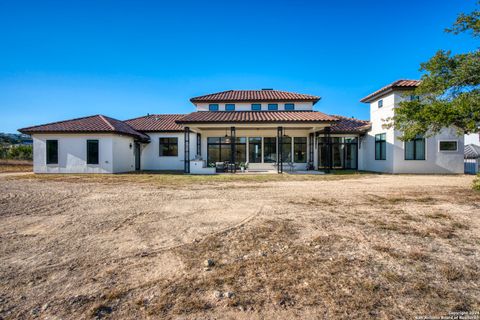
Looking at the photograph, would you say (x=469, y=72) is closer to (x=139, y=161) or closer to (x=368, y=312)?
(x=368, y=312)

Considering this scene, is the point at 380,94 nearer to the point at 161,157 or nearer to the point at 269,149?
the point at 269,149

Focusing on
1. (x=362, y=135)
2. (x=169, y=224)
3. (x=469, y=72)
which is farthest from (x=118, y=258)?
(x=362, y=135)

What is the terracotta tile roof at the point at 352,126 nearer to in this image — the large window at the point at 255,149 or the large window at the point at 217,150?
the large window at the point at 255,149

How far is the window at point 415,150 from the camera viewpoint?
17391 mm

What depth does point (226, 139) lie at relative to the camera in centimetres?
2138

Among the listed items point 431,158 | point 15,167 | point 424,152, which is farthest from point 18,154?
point 431,158

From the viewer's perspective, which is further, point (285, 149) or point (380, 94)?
point (285, 149)

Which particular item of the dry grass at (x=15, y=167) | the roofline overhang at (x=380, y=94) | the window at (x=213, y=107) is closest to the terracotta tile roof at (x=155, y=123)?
the window at (x=213, y=107)

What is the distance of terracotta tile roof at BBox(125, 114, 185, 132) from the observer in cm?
2155

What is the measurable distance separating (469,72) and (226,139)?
15.9 metres

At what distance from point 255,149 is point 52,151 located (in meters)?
15.5

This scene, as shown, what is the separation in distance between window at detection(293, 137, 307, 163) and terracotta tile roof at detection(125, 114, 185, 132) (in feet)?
32.9

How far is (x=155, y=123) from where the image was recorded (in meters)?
22.8

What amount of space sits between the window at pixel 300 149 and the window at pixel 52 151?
1862 cm
